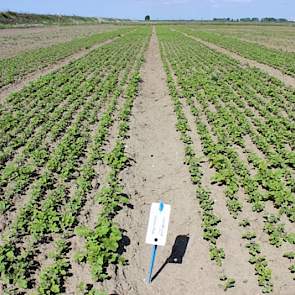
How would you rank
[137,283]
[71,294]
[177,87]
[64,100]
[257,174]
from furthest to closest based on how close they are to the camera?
[177,87]
[64,100]
[257,174]
[137,283]
[71,294]

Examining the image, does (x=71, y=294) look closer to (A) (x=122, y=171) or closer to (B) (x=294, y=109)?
(A) (x=122, y=171)

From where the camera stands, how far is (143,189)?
870cm

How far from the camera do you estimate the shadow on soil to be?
6.31 metres

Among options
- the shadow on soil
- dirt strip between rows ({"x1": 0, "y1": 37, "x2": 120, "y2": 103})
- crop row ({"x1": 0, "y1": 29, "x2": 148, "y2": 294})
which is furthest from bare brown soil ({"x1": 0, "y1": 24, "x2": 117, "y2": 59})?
the shadow on soil

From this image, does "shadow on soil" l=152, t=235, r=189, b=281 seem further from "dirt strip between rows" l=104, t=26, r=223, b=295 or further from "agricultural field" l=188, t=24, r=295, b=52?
"agricultural field" l=188, t=24, r=295, b=52

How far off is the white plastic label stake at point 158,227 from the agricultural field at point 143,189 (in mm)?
912

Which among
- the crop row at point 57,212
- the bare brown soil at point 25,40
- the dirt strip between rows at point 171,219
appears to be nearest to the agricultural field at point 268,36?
the bare brown soil at point 25,40

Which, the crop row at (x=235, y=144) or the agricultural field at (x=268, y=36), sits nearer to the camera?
the crop row at (x=235, y=144)

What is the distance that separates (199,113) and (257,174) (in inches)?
205

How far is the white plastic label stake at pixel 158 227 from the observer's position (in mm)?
5328

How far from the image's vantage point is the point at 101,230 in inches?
248

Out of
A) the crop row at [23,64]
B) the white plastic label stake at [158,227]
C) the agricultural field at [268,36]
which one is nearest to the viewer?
the white plastic label stake at [158,227]

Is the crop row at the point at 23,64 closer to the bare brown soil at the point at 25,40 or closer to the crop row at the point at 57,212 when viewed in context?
the bare brown soil at the point at 25,40

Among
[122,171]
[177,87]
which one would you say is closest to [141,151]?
[122,171]
